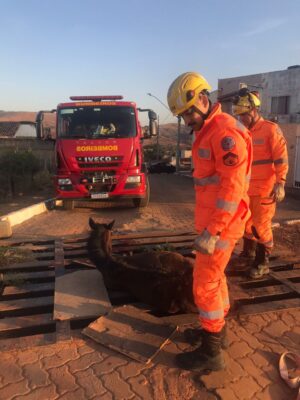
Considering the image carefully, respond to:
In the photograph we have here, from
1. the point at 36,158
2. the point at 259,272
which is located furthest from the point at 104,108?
the point at 36,158

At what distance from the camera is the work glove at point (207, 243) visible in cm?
250

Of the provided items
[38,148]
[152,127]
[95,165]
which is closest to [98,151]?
[95,165]

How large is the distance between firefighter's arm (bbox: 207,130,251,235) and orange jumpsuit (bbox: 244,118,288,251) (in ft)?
5.97

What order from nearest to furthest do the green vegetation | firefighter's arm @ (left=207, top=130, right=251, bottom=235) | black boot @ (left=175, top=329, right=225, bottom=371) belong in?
firefighter's arm @ (left=207, top=130, right=251, bottom=235) < black boot @ (left=175, top=329, right=225, bottom=371) < the green vegetation

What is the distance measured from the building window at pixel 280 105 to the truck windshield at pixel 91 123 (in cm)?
2256

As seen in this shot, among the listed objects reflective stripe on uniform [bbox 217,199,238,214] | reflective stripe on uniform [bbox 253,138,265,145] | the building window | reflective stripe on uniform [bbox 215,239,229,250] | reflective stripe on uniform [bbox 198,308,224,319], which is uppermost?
the building window

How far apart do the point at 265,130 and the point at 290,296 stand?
75.5 inches

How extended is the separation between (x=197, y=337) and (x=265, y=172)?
2165 millimetres

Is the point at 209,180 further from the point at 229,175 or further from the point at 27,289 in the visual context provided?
the point at 27,289

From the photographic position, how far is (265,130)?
4.20 m

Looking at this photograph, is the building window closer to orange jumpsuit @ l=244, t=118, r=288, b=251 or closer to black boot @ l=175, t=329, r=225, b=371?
orange jumpsuit @ l=244, t=118, r=288, b=251

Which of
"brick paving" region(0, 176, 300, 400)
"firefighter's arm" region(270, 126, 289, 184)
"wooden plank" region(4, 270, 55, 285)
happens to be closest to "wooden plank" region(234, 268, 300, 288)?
"brick paving" region(0, 176, 300, 400)

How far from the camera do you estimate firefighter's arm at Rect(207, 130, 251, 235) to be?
8.04 feet

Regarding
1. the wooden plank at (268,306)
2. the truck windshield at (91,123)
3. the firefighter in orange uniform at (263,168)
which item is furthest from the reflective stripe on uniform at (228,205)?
the truck windshield at (91,123)
